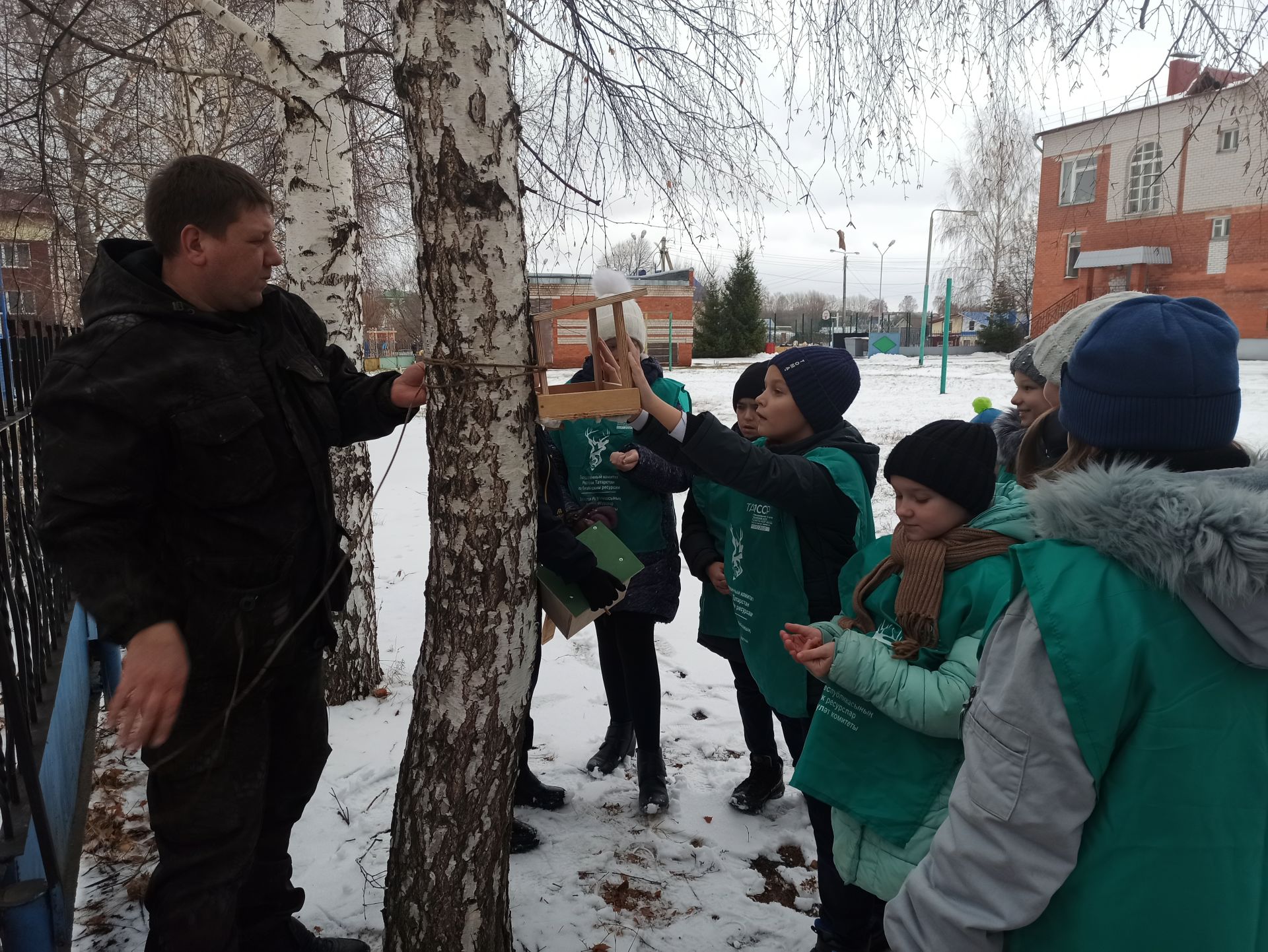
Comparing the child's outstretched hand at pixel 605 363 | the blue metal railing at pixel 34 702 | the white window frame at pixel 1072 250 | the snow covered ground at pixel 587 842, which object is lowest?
the snow covered ground at pixel 587 842

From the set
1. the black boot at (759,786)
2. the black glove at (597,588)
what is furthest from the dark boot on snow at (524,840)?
the black glove at (597,588)

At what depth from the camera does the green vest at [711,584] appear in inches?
115

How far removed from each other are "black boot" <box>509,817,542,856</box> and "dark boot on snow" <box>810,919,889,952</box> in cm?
100

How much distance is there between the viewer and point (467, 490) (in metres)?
1.92

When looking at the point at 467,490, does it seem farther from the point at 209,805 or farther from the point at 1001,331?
the point at 1001,331

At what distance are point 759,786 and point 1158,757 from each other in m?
2.07

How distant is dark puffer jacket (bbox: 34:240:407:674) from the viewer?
157 cm

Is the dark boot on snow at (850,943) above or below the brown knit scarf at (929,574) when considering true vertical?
below

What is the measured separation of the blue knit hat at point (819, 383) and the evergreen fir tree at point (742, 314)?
100ft

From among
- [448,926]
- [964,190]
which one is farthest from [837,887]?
[964,190]

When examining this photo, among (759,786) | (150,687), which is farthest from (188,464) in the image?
(759,786)

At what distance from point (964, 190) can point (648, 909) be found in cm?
4055

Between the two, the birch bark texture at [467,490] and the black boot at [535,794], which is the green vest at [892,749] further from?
the black boot at [535,794]

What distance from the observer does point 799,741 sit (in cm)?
266
